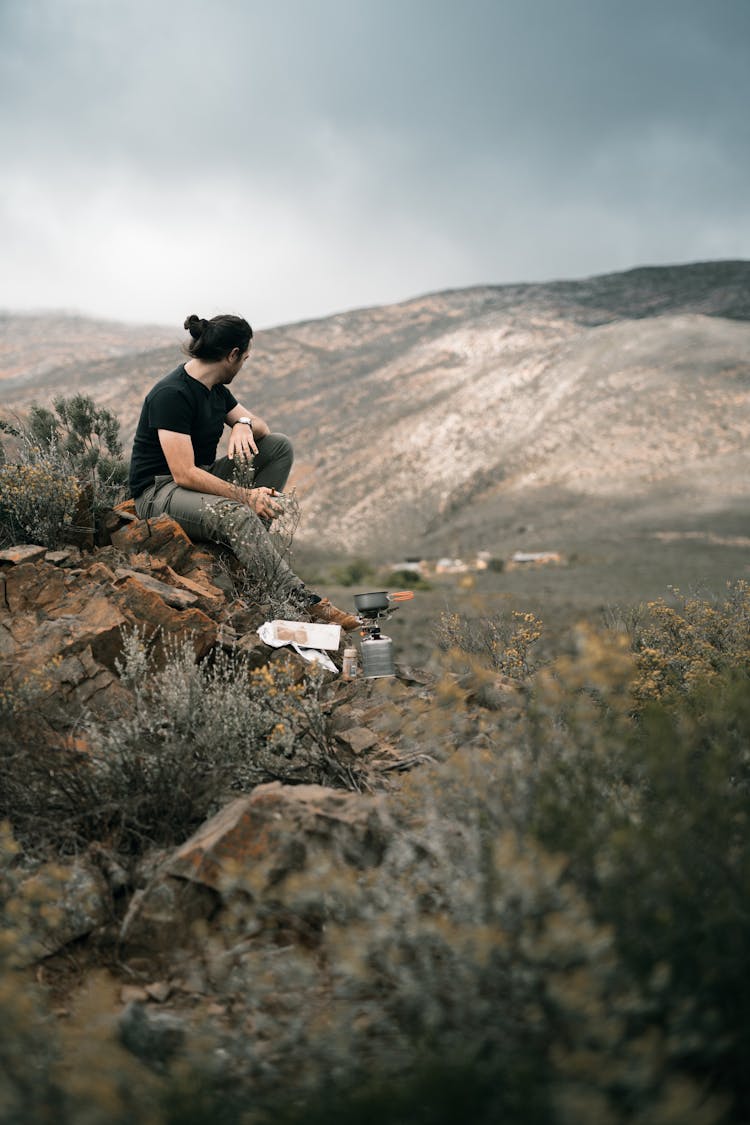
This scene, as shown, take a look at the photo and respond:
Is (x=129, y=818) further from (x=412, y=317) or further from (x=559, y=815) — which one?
(x=412, y=317)

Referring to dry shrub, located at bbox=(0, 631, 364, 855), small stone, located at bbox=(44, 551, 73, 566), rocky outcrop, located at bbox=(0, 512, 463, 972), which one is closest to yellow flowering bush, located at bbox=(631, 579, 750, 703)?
rocky outcrop, located at bbox=(0, 512, 463, 972)

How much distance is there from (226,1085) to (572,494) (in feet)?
119

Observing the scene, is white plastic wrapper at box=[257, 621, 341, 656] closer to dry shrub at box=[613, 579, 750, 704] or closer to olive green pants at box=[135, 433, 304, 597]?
olive green pants at box=[135, 433, 304, 597]

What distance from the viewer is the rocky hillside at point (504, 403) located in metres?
36.5

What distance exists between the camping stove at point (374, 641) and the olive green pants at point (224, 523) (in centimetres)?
50

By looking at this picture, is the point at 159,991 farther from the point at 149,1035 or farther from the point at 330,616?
the point at 330,616

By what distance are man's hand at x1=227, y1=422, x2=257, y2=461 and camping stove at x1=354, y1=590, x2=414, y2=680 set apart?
45.6 inches

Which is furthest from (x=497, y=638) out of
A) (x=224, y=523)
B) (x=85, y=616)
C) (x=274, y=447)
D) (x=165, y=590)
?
(x=85, y=616)

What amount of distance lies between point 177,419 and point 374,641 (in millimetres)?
1700

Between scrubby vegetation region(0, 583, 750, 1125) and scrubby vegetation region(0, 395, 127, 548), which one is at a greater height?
scrubby vegetation region(0, 395, 127, 548)

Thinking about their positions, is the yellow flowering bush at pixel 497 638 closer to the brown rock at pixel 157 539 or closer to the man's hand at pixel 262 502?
the man's hand at pixel 262 502

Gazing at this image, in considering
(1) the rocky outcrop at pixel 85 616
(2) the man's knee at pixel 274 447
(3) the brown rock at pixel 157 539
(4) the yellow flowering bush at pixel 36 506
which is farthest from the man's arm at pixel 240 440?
(4) the yellow flowering bush at pixel 36 506

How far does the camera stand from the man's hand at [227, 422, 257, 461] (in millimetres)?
5250

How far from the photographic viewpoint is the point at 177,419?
483cm
